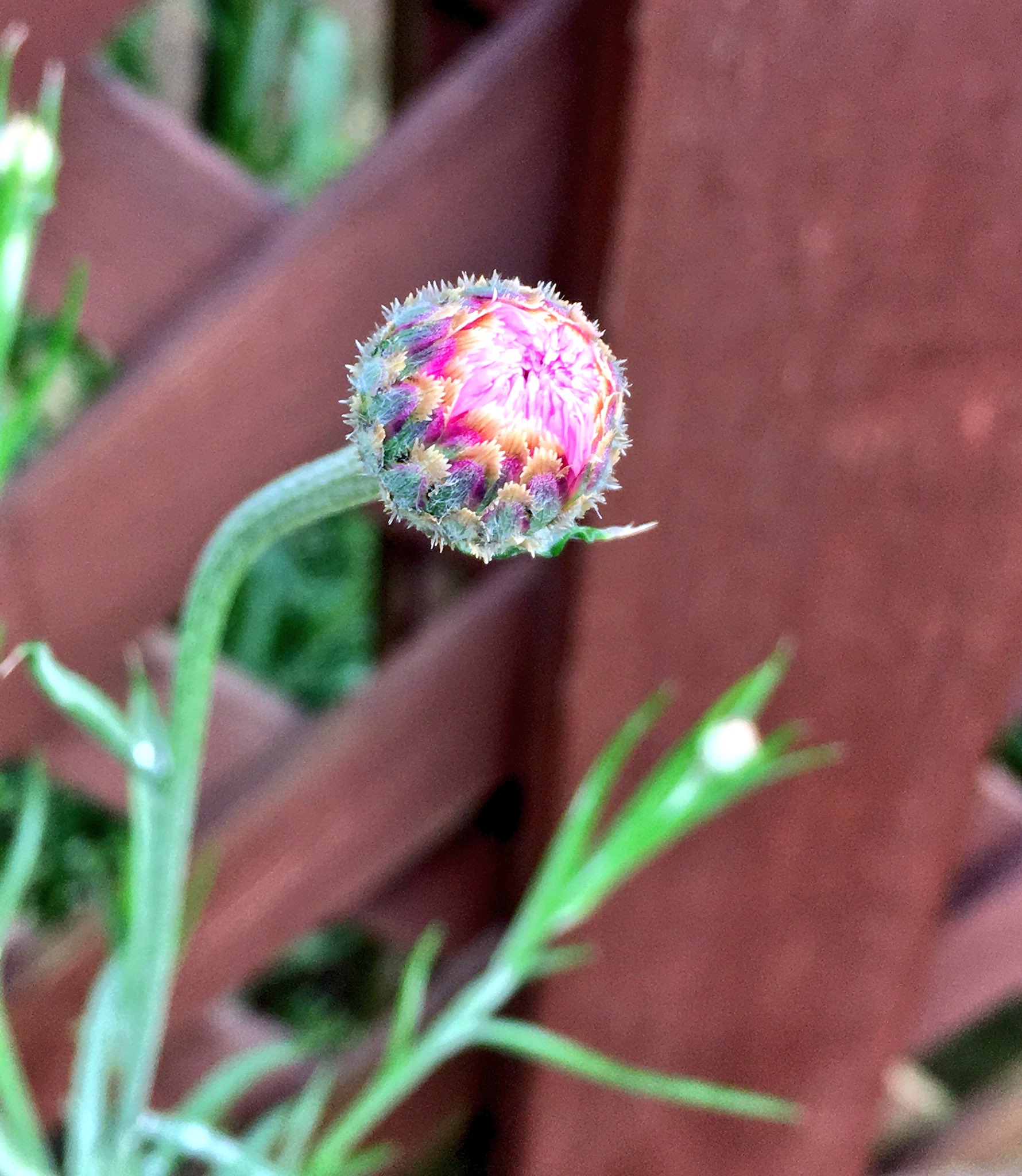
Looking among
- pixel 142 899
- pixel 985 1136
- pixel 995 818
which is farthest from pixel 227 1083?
pixel 985 1136

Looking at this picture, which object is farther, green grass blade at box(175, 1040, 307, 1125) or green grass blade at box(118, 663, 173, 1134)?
green grass blade at box(175, 1040, 307, 1125)

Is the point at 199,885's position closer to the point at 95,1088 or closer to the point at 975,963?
the point at 95,1088

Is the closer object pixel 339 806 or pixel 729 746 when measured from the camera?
pixel 729 746

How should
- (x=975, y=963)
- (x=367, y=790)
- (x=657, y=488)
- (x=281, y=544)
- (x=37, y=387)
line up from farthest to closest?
(x=281, y=544)
(x=975, y=963)
(x=367, y=790)
(x=657, y=488)
(x=37, y=387)

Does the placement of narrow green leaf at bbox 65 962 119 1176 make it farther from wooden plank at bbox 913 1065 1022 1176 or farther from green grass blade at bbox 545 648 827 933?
wooden plank at bbox 913 1065 1022 1176

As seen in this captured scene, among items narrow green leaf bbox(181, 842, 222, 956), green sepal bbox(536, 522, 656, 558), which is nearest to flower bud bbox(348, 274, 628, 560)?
green sepal bbox(536, 522, 656, 558)

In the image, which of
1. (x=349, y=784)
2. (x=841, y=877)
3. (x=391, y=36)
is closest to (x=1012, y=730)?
(x=841, y=877)
